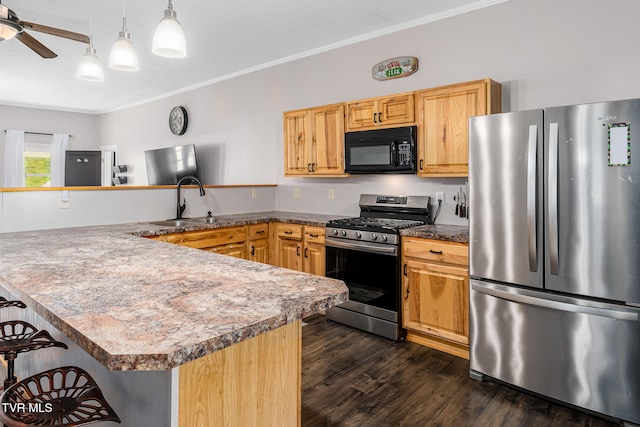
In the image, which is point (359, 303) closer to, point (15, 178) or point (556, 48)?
point (556, 48)

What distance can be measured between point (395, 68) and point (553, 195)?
81.8 inches

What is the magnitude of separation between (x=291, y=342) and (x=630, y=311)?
5.78 feet

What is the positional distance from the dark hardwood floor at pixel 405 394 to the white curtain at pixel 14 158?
22.6 ft

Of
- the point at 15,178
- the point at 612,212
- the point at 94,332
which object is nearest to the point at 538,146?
the point at 612,212

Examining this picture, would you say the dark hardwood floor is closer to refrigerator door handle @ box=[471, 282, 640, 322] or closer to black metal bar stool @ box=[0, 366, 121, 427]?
refrigerator door handle @ box=[471, 282, 640, 322]

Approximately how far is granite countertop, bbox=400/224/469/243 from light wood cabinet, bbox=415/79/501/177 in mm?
427

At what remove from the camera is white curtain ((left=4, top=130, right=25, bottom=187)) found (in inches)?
279

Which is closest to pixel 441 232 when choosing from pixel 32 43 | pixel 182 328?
pixel 182 328

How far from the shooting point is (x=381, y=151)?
352 cm

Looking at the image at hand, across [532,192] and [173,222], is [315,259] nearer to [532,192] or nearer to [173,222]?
[173,222]

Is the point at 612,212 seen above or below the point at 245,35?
below

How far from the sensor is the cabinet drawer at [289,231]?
4.00 metres

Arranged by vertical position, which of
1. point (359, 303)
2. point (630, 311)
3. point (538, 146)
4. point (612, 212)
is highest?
point (538, 146)

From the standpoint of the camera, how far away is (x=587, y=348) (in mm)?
2133
